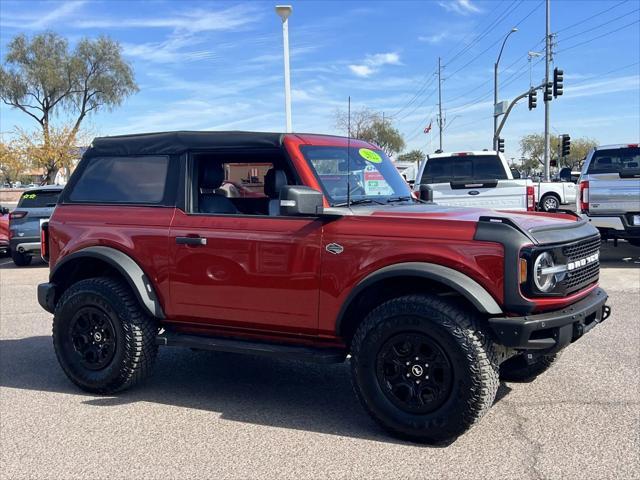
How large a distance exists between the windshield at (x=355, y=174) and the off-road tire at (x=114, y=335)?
1749mm

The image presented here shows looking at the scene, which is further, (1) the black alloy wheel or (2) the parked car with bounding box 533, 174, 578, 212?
(2) the parked car with bounding box 533, 174, 578, 212

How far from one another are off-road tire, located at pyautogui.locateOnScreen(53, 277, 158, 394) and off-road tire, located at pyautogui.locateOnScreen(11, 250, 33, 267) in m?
9.34

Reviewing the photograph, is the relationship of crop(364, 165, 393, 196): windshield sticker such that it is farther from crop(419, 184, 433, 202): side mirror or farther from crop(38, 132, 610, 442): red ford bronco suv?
crop(419, 184, 433, 202): side mirror

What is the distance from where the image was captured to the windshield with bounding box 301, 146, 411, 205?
4.50 metres

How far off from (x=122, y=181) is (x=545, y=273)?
131 inches

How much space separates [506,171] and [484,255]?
345 inches

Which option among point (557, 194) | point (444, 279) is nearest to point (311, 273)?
point (444, 279)

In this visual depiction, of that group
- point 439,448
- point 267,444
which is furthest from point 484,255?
point 267,444

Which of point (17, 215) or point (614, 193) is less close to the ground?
point (614, 193)

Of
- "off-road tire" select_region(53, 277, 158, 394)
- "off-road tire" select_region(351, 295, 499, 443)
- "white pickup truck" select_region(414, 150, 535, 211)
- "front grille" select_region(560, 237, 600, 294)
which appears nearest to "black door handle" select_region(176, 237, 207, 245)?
"off-road tire" select_region(53, 277, 158, 394)

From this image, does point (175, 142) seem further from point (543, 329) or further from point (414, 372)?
point (543, 329)

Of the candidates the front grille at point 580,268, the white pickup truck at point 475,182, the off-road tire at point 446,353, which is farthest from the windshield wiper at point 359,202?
the white pickup truck at point 475,182

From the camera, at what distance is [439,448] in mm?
3812

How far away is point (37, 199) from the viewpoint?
13445mm
